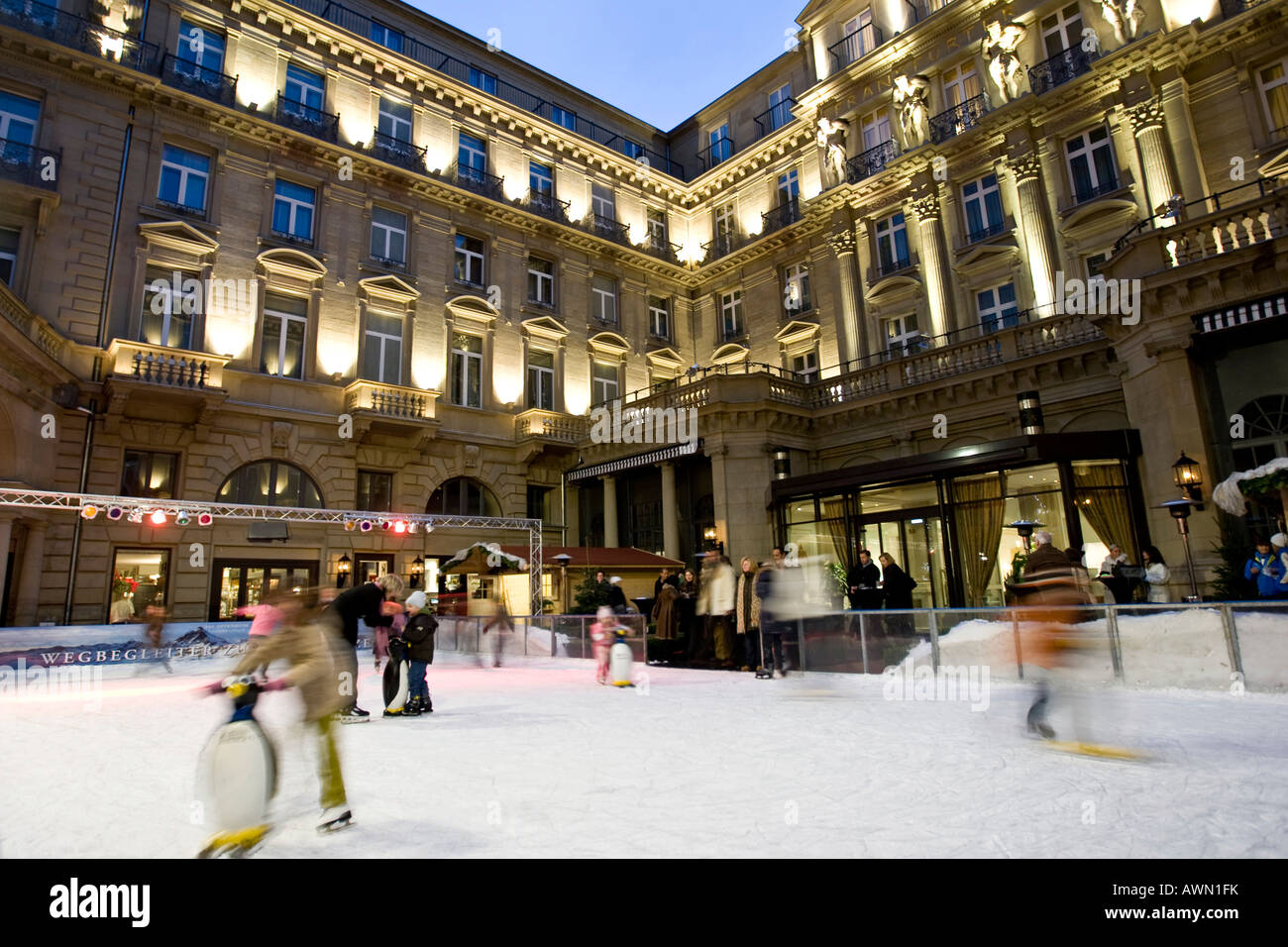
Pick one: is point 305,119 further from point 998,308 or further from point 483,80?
point 998,308

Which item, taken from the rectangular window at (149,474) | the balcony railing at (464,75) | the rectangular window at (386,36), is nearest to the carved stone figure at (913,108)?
the balcony railing at (464,75)

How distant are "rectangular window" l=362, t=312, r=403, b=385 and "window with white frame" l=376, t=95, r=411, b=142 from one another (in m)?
7.02

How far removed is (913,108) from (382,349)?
21167mm

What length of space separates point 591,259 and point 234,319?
14.7m

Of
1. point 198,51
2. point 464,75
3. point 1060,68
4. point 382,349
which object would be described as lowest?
point 382,349

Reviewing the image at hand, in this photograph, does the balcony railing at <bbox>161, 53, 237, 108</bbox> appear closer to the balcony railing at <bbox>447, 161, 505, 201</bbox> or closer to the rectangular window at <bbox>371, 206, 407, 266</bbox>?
the rectangular window at <bbox>371, 206, 407, 266</bbox>

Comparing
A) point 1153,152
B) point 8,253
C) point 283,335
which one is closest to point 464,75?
point 283,335

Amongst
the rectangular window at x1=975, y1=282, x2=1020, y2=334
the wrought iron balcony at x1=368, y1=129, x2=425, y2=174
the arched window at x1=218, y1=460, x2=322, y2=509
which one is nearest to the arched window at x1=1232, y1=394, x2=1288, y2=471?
the rectangular window at x1=975, y1=282, x2=1020, y2=334

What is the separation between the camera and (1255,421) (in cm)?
1433

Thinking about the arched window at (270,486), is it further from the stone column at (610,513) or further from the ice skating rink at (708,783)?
the ice skating rink at (708,783)

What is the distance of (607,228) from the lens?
105 ft

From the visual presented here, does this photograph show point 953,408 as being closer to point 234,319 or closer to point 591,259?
point 591,259

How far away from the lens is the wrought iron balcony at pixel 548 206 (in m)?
→ 29.7

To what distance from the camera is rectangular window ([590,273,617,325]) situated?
31.3 m
